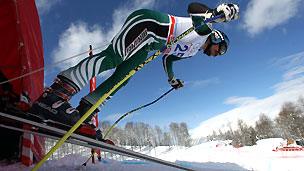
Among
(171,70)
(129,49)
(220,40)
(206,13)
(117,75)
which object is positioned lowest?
(117,75)

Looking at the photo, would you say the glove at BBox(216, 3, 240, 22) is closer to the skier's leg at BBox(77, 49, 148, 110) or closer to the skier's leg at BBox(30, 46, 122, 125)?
the skier's leg at BBox(77, 49, 148, 110)

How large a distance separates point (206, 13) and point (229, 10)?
0.85 feet

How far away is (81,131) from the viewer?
237cm

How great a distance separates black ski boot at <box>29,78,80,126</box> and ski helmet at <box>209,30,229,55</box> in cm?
194

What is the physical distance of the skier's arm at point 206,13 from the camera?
311cm

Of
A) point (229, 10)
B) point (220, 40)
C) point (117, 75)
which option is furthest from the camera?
point (220, 40)

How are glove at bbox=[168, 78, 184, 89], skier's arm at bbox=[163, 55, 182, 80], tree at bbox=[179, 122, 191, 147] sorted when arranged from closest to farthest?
skier's arm at bbox=[163, 55, 182, 80] < glove at bbox=[168, 78, 184, 89] < tree at bbox=[179, 122, 191, 147]

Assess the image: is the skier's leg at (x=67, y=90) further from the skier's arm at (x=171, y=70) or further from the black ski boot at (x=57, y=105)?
the skier's arm at (x=171, y=70)

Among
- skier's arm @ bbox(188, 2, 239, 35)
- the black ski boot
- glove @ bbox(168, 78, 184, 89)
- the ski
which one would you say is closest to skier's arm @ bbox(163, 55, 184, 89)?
glove @ bbox(168, 78, 184, 89)

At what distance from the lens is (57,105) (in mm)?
2359

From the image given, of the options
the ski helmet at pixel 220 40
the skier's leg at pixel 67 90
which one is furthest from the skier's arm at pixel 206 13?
the skier's leg at pixel 67 90

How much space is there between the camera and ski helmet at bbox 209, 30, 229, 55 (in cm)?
361

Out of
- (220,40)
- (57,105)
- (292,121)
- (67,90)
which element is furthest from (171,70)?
(292,121)

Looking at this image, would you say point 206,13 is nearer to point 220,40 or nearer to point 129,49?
point 220,40
